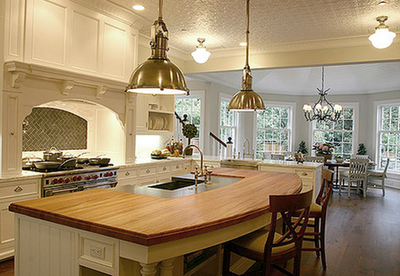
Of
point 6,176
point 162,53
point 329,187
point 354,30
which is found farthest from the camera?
point 354,30

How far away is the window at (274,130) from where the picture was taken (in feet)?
33.4

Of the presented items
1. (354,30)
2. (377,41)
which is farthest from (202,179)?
(354,30)

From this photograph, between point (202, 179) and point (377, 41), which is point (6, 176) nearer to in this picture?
point (202, 179)

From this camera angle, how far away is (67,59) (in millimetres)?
3771

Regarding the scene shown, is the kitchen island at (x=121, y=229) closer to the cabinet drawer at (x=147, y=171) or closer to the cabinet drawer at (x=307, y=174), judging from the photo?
the cabinet drawer at (x=147, y=171)

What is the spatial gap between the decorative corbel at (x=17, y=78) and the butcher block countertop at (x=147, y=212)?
1.51 metres

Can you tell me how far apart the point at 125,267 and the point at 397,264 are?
10.1 ft

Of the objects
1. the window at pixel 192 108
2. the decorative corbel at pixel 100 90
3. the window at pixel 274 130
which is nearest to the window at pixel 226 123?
the window at pixel 192 108

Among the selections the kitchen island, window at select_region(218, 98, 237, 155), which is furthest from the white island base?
window at select_region(218, 98, 237, 155)

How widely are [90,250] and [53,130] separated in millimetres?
2887

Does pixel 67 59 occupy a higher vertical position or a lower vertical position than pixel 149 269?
higher

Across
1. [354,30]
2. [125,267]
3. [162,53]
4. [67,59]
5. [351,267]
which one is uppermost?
[354,30]

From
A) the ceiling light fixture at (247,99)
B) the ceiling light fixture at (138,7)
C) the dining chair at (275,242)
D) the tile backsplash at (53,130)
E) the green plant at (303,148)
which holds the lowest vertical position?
the dining chair at (275,242)

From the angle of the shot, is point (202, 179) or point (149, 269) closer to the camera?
point (149, 269)
